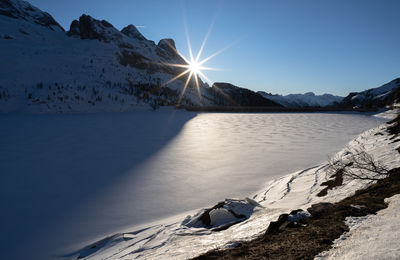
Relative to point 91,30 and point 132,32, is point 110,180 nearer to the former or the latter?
point 91,30

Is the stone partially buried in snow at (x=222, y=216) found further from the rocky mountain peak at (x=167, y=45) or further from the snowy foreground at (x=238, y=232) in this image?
the rocky mountain peak at (x=167, y=45)

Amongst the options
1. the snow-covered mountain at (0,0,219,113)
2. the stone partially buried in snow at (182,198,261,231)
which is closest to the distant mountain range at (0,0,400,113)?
the snow-covered mountain at (0,0,219,113)

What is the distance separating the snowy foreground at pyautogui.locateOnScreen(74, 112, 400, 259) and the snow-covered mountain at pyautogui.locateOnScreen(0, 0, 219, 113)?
113 feet

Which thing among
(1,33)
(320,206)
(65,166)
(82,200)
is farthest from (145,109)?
(1,33)

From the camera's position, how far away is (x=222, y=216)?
4.23 metres

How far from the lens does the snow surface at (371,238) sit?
1675 millimetres

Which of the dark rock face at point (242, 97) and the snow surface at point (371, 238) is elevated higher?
the dark rock face at point (242, 97)

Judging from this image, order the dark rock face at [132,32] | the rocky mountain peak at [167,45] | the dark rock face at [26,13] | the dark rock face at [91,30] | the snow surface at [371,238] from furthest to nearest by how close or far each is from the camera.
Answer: the rocky mountain peak at [167,45], the dark rock face at [132,32], the dark rock face at [26,13], the dark rock face at [91,30], the snow surface at [371,238]

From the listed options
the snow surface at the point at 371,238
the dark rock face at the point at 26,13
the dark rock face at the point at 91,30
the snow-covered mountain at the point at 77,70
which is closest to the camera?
the snow surface at the point at 371,238

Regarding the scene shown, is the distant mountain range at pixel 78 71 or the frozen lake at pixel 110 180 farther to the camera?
the distant mountain range at pixel 78 71

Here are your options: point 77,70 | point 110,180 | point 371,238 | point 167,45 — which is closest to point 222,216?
point 371,238

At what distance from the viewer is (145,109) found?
1673 inches

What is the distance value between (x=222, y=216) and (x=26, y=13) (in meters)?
149

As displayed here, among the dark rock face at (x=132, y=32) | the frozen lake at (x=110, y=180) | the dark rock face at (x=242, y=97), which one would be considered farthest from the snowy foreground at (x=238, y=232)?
the dark rock face at (x=132, y=32)
